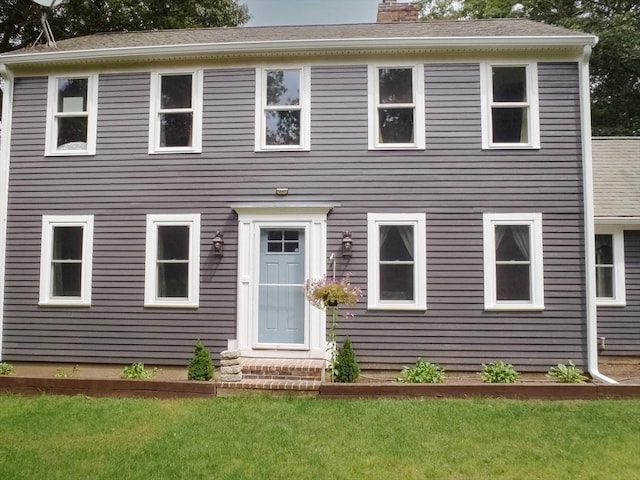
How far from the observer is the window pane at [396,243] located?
7223 mm

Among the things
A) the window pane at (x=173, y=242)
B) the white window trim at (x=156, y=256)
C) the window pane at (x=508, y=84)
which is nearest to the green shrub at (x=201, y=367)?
the white window trim at (x=156, y=256)

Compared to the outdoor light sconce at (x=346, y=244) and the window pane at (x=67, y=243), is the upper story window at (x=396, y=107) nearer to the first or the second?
the outdoor light sconce at (x=346, y=244)

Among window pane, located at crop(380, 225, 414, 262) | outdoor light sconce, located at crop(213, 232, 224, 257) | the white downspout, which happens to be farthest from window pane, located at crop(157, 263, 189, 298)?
the white downspout

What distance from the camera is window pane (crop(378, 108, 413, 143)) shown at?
7410mm

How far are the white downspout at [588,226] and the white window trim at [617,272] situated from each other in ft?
4.41

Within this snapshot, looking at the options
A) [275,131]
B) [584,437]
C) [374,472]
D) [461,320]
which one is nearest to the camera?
[374,472]

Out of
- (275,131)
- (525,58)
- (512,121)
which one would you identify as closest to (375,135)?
(275,131)

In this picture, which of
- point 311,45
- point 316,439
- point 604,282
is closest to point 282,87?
point 311,45

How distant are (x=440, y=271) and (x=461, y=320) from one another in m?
0.86

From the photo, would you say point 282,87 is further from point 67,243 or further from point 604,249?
point 604,249

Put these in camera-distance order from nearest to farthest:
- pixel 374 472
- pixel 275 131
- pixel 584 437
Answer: pixel 374 472 < pixel 584 437 < pixel 275 131

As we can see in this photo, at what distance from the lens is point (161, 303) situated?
7.40 meters

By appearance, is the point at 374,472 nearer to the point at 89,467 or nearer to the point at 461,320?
the point at 89,467

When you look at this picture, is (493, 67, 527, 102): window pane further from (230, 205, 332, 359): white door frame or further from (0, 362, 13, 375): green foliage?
(0, 362, 13, 375): green foliage
